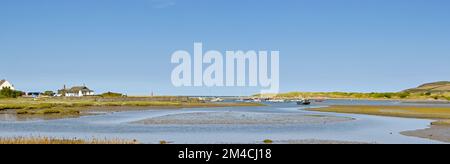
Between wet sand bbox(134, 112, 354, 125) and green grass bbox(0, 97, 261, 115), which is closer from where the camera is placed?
wet sand bbox(134, 112, 354, 125)

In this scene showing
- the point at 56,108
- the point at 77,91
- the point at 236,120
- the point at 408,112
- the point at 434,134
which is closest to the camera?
the point at 434,134

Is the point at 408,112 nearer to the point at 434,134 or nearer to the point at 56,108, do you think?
the point at 434,134

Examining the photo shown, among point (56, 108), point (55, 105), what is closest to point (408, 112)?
point (56, 108)

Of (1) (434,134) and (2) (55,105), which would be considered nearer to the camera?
(1) (434,134)

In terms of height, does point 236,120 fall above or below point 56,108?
below

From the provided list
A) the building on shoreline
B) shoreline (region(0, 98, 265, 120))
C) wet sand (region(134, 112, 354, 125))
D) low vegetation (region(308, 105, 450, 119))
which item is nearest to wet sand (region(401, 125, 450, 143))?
wet sand (region(134, 112, 354, 125))

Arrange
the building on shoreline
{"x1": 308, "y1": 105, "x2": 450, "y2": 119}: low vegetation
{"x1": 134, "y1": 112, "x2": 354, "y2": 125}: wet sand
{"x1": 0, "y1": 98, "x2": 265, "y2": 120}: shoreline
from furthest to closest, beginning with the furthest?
the building on shoreline, {"x1": 0, "y1": 98, "x2": 265, "y2": 120}: shoreline, {"x1": 308, "y1": 105, "x2": 450, "y2": 119}: low vegetation, {"x1": 134, "y1": 112, "x2": 354, "y2": 125}: wet sand

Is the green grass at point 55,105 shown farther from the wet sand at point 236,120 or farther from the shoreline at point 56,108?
the wet sand at point 236,120

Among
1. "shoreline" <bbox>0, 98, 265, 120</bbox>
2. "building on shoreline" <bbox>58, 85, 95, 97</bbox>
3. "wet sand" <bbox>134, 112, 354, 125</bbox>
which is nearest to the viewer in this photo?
"wet sand" <bbox>134, 112, 354, 125</bbox>

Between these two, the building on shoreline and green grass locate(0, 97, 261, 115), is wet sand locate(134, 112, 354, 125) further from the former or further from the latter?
the building on shoreline
